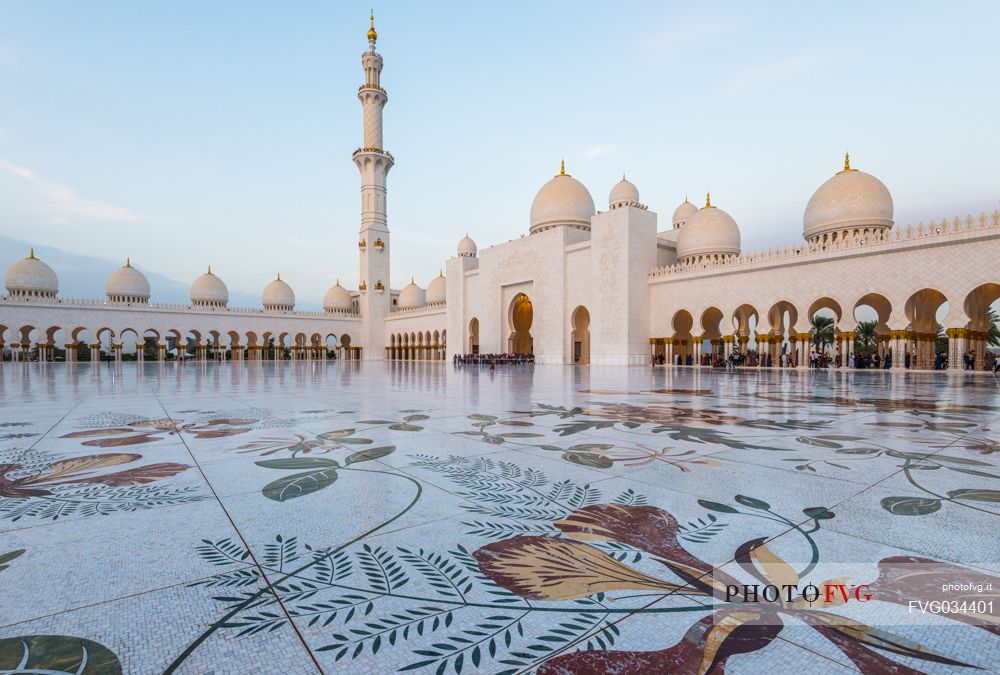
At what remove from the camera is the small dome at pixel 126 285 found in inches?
1096

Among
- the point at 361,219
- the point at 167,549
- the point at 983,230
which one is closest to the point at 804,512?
the point at 167,549

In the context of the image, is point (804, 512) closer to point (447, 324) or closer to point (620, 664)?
point (620, 664)

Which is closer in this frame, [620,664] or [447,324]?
[620,664]

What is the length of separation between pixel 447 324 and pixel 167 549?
2672 cm

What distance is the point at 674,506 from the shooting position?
1.74m

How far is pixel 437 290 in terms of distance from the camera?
33438 millimetres

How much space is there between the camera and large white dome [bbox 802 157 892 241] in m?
15.9

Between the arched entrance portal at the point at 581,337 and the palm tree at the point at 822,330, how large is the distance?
1192 cm

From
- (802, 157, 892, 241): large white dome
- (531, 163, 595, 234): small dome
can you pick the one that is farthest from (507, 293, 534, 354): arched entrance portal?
(802, 157, 892, 241): large white dome

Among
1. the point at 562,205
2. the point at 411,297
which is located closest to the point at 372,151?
the point at 411,297

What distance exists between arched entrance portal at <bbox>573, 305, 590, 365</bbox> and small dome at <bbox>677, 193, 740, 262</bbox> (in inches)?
198

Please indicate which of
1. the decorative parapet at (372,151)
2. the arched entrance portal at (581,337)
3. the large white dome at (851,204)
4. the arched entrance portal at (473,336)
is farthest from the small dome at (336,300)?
the large white dome at (851,204)

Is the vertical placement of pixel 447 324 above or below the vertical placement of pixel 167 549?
above

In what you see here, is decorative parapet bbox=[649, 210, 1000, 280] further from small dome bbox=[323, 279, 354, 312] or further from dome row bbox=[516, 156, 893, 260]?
small dome bbox=[323, 279, 354, 312]
